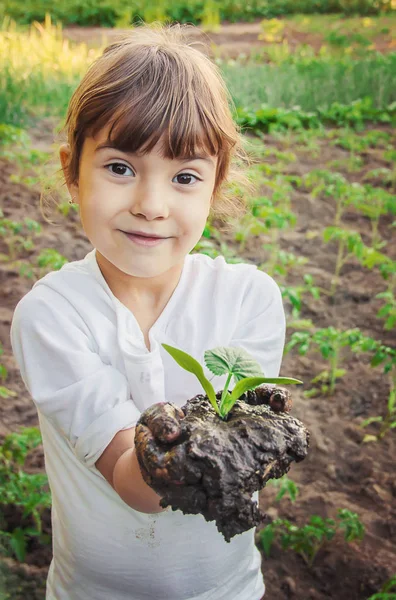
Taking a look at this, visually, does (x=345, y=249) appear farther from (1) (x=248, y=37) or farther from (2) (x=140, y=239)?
(1) (x=248, y=37)

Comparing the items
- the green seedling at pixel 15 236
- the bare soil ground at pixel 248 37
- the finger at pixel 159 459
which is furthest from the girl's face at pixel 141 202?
the bare soil ground at pixel 248 37

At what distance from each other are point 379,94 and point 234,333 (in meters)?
3.96

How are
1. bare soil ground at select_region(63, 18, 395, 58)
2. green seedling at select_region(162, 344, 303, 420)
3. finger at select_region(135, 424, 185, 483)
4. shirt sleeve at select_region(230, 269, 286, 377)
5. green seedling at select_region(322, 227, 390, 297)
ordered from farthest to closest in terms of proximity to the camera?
bare soil ground at select_region(63, 18, 395, 58)
green seedling at select_region(322, 227, 390, 297)
shirt sleeve at select_region(230, 269, 286, 377)
green seedling at select_region(162, 344, 303, 420)
finger at select_region(135, 424, 185, 483)

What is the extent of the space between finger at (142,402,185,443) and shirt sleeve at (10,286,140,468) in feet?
0.63

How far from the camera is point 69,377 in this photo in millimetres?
1191

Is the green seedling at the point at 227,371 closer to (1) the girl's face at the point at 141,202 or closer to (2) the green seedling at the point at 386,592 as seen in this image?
(1) the girl's face at the point at 141,202

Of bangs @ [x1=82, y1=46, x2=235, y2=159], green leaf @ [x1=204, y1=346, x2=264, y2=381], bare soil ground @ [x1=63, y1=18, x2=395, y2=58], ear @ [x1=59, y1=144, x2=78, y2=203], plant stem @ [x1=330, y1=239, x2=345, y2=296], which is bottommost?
plant stem @ [x1=330, y1=239, x2=345, y2=296]

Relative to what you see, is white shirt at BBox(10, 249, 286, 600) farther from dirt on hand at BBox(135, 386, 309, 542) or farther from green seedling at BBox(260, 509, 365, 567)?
green seedling at BBox(260, 509, 365, 567)

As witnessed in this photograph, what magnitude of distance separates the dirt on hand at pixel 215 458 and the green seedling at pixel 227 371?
0.03 meters

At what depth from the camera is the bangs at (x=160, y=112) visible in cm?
114

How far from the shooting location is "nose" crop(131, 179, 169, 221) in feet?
3.74

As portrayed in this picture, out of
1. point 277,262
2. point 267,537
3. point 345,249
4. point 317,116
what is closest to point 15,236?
point 277,262

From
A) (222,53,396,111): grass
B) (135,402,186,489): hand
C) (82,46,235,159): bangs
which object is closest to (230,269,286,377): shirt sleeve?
(82,46,235,159): bangs

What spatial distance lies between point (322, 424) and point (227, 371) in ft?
5.03
